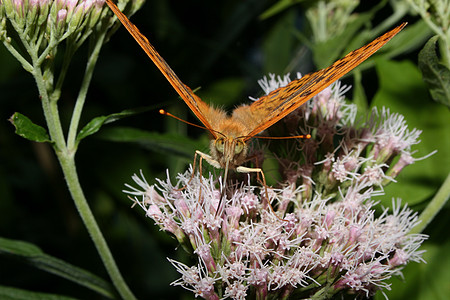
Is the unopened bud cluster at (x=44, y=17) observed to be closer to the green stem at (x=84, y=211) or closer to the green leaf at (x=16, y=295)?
the green stem at (x=84, y=211)

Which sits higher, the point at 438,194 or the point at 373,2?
the point at 373,2

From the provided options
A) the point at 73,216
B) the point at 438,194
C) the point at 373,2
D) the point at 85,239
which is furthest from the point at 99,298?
the point at 373,2

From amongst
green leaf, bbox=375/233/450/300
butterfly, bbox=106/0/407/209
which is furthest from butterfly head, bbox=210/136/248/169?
green leaf, bbox=375/233/450/300

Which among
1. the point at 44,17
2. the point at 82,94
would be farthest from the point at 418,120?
the point at 44,17

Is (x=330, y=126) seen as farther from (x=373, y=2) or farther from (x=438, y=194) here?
(x=373, y=2)

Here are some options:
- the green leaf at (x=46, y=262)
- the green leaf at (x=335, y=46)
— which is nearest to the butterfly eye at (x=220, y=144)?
the green leaf at (x=46, y=262)

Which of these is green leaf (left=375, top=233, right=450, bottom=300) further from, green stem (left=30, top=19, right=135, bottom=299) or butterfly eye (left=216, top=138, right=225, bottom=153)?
green stem (left=30, top=19, right=135, bottom=299)

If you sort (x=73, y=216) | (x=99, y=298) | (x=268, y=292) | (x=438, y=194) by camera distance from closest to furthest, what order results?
(x=268, y=292) → (x=438, y=194) → (x=99, y=298) → (x=73, y=216)

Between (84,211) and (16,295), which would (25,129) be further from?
(16,295)
